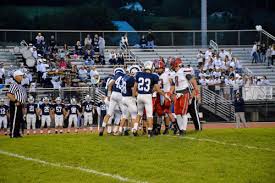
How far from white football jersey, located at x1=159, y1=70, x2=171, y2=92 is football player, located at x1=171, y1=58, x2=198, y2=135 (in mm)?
640

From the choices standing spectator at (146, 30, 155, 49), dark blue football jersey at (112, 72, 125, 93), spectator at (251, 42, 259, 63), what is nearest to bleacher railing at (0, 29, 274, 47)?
standing spectator at (146, 30, 155, 49)

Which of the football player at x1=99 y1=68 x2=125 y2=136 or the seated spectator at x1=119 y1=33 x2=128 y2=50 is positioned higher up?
the seated spectator at x1=119 y1=33 x2=128 y2=50

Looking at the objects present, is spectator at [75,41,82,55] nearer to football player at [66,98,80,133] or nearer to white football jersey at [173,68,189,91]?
football player at [66,98,80,133]

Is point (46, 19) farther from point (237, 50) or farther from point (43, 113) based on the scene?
point (43, 113)

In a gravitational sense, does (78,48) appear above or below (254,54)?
above

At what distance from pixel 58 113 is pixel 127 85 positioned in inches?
366

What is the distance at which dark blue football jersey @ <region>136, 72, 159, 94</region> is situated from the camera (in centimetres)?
1544

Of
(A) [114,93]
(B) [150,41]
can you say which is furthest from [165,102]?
(B) [150,41]

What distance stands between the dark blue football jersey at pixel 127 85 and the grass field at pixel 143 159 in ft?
3.82

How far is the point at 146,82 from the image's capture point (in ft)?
50.7

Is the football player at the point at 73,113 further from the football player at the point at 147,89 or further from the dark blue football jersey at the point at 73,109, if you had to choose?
the football player at the point at 147,89

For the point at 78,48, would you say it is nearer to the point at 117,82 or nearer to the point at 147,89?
the point at 117,82

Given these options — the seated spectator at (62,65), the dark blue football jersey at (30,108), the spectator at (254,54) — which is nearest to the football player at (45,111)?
the dark blue football jersey at (30,108)

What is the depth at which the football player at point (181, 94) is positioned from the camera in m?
16.1
